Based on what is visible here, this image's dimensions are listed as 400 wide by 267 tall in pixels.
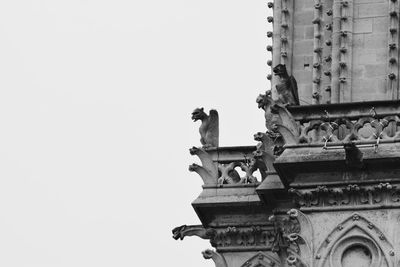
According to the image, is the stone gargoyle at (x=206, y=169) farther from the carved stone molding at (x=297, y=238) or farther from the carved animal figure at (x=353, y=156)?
the carved animal figure at (x=353, y=156)

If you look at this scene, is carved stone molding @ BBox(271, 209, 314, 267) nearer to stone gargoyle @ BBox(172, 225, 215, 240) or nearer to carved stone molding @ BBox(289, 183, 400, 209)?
carved stone molding @ BBox(289, 183, 400, 209)

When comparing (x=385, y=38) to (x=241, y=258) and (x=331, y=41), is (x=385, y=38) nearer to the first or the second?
(x=331, y=41)

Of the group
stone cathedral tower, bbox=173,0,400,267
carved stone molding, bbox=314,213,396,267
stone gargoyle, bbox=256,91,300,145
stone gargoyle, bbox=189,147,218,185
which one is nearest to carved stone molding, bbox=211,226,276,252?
stone cathedral tower, bbox=173,0,400,267

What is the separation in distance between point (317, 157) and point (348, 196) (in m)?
0.87

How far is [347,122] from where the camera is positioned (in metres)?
54.7

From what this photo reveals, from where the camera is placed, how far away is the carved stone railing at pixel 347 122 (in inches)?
2144

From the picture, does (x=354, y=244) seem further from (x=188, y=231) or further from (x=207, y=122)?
(x=207, y=122)

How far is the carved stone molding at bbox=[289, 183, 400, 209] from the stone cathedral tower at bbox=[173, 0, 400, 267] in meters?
0.02

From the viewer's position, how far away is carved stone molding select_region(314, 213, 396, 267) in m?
53.7

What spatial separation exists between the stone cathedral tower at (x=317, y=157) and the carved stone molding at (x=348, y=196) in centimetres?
2

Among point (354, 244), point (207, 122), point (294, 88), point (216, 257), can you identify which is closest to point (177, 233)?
point (216, 257)

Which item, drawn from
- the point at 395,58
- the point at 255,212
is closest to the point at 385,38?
the point at 395,58

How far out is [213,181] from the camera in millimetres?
57312

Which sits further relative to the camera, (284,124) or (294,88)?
(294,88)
